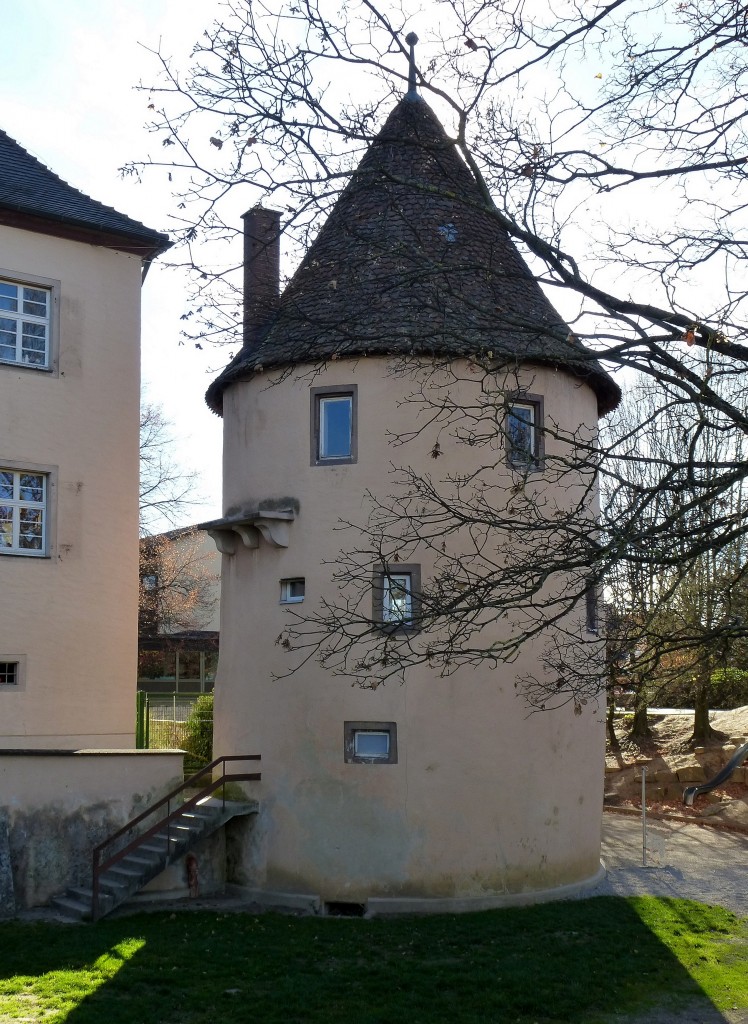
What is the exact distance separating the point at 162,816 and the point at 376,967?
470 cm

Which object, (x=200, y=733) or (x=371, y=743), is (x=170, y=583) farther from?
(x=371, y=743)

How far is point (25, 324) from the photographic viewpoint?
17062 mm

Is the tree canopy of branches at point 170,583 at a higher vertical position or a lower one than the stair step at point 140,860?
higher

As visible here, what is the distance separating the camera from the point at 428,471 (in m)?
15.6

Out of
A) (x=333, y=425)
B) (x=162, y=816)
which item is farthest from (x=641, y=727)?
(x=162, y=816)

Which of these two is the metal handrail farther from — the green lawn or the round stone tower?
the green lawn

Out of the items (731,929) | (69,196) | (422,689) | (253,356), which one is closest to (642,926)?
(731,929)

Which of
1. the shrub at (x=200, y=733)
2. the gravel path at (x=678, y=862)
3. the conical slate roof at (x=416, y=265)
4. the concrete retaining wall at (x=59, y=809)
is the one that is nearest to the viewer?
the conical slate roof at (x=416, y=265)

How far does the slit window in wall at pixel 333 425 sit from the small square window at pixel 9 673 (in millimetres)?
5093

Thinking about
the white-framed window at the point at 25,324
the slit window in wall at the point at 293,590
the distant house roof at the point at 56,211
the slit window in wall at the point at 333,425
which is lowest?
the slit window in wall at the point at 293,590

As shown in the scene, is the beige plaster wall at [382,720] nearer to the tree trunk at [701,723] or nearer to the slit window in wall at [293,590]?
the slit window in wall at [293,590]

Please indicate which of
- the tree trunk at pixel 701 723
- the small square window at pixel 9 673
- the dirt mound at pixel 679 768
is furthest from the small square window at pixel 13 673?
the tree trunk at pixel 701 723

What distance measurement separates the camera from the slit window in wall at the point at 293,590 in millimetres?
16078

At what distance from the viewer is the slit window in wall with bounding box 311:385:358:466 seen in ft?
52.3
